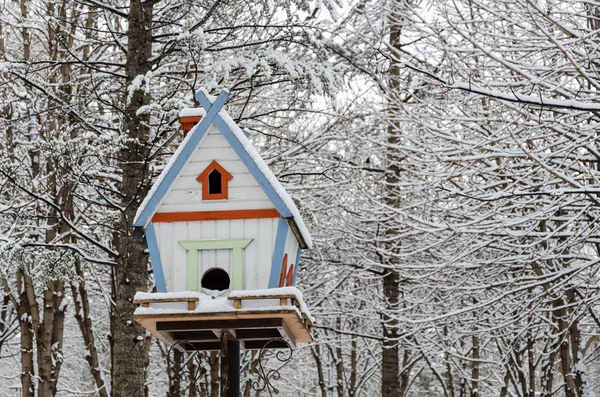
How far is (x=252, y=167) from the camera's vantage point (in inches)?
157

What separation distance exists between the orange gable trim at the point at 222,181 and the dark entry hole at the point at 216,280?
0.37 meters

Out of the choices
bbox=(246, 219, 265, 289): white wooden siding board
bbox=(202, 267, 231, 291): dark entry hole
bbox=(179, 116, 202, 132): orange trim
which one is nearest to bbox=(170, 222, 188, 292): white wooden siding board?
bbox=(202, 267, 231, 291): dark entry hole

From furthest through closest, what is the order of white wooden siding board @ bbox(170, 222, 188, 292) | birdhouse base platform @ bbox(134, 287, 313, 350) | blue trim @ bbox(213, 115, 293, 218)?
white wooden siding board @ bbox(170, 222, 188, 292) → blue trim @ bbox(213, 115, 293, 218) → birdhouse base platform @ bbox(134, 287, 313, 350)

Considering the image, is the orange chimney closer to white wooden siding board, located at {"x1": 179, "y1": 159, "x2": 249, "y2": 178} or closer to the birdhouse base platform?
white wooden siding board, located at {"x1": 179, "y1": 159, "x2": 249, "y2": 178}

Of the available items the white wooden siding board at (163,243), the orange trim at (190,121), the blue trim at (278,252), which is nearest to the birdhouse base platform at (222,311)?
the blue trim at (278,252)

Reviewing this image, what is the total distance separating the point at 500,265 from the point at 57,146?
5.26 meters

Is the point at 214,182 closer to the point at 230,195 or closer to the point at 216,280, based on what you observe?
the point at 230,195

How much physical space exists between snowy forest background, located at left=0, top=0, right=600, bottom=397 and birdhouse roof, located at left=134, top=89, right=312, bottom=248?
29cm

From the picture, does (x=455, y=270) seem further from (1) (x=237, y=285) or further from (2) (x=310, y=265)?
(1) (x=237, y=285)

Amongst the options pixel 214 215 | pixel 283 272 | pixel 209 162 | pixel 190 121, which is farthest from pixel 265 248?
Answer: pixel 190 121

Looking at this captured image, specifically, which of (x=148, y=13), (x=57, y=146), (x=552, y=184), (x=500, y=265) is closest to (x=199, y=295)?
(x=57, y=146)

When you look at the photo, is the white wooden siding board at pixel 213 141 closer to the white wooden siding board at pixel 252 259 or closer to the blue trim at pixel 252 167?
the blue trim at pixel 252 167

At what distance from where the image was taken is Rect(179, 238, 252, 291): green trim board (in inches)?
157

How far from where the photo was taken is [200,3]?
7.48 metres
